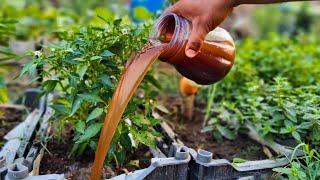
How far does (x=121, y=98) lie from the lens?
4.76 ft

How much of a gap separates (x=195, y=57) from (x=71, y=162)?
631mm

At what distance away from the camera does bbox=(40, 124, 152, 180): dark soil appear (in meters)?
1.67

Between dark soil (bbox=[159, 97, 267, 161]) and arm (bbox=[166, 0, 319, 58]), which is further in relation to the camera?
dark soil (bbox=[159, 97, 267, 161])

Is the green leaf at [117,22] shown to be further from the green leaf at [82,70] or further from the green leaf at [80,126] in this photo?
the green leaf at [80,126]

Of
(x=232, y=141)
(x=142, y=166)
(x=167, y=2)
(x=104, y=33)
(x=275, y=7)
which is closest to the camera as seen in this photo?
(x=104, y=33)

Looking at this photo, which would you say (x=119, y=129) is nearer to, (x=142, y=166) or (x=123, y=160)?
(x=123, y=160)

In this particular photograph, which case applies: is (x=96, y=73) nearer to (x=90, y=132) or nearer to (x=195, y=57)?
(x=90, y=132)

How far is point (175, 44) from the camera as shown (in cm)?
149

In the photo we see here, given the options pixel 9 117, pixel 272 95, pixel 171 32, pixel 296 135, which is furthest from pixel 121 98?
pixel 9 117

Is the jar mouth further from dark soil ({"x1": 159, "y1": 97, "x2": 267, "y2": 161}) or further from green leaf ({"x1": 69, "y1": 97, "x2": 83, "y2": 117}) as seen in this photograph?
dark soil ({"x1": 159, "y1": 97, "x2": 267, "y2": 161})

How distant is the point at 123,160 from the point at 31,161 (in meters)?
0.32

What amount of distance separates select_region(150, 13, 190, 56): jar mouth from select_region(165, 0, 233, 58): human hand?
0.02m

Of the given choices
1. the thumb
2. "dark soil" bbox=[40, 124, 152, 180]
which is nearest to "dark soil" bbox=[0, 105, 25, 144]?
"dark soil" bbox=[40, 124, 152, 180]

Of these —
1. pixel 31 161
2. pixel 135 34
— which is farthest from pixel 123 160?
pixel 135 34
